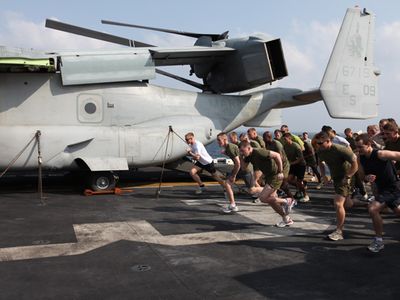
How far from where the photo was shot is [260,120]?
13805 mm

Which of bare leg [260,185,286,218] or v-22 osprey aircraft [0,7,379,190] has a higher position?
v-22 osprey aircraft [0,7,379,190]

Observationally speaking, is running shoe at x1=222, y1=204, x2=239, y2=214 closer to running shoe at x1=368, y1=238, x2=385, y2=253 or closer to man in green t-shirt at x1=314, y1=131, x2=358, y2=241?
man in green t-shirt at x1=314, y1=131, x2=358, y2=241

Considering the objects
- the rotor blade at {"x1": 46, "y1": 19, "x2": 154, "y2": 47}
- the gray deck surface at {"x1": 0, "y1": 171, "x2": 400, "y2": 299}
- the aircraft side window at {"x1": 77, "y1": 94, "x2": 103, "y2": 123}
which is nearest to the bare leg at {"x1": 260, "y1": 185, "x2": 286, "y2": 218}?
the gray deck surface at {"x1": 0, "y1": 171, "x2": 400, "y2": 299}

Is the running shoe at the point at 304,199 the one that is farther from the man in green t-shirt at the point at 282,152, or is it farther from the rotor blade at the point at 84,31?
the rotor blade at the point at 84,31

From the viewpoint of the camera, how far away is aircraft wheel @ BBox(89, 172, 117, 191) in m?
10.2

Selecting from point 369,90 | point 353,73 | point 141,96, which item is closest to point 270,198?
point 141,96

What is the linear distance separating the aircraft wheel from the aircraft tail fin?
6738 mm

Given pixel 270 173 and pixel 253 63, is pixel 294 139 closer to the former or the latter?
pixel 253 63

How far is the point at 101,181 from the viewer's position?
10.3 metres

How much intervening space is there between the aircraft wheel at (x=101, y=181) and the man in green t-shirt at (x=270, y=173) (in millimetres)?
4703

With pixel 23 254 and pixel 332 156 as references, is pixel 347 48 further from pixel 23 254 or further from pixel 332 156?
pixel 23 254

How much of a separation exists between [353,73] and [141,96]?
660 centimetres

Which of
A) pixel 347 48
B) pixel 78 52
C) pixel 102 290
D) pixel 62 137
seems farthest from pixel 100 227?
pixel 347 48

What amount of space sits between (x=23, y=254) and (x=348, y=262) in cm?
443
